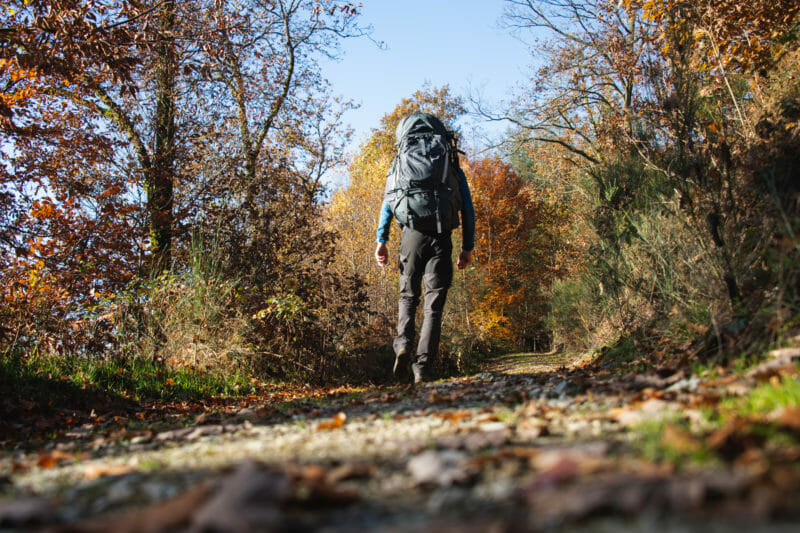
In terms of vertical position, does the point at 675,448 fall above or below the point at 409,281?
below

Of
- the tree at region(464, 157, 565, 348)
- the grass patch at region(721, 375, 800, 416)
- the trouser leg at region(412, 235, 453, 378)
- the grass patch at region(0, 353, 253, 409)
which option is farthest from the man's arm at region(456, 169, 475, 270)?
the tree at region(464, 157, 565, 348)

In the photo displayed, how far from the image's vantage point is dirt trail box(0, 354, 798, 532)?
3.92 ft

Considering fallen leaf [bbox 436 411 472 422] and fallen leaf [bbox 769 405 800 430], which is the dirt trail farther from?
fallen leaf [bbox 769 405 800 430]

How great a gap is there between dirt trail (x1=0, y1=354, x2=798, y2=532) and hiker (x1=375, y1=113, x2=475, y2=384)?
2244mm

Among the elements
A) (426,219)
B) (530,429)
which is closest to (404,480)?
(530,429)

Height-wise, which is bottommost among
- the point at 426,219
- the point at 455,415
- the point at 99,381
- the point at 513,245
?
the point at 455,415

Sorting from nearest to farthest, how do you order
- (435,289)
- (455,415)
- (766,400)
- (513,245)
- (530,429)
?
1. (766,400)
2. (530,429)
3. (455,415)
4. (435,289)
5. (513,245)

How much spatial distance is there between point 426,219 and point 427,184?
33cm

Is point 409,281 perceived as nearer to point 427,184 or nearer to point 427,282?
point 427,282

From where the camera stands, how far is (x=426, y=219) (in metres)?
5.07

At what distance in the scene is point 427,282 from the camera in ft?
17.3

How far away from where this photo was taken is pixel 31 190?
7.43 m

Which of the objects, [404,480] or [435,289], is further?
[435,289]

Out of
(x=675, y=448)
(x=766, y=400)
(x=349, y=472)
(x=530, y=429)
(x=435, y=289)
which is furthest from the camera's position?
(x=435, y=289)
